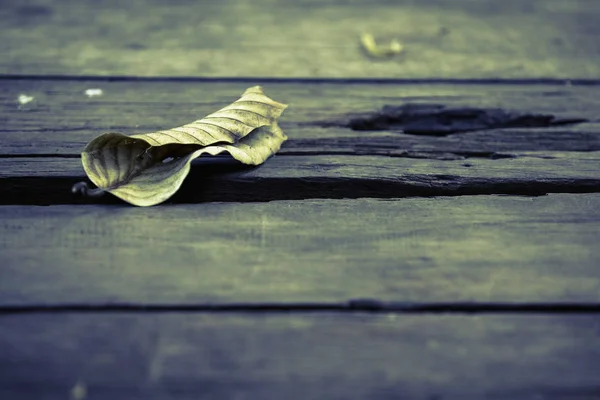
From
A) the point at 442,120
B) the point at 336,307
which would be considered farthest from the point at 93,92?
the point at 336,307

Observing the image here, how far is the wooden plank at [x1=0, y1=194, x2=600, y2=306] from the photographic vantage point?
801mm

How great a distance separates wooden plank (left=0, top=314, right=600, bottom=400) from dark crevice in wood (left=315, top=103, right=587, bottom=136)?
0.62m

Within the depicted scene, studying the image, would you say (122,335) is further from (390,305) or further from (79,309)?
(390,305)

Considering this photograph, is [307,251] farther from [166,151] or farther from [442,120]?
[442,120]

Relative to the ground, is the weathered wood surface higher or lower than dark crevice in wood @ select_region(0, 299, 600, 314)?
higher

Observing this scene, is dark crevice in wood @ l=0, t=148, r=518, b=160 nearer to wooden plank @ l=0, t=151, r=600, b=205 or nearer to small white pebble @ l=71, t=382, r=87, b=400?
wooden plank @ l=0, t=151, r=600, b=205

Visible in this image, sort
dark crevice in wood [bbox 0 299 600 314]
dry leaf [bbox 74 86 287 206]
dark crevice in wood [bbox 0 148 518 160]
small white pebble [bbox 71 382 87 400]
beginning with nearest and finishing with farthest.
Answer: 1. small white pebble [bbox 71 382 87 400]
2. dark crevice in wood [bbox 0 299 600 314]
3. dry leaf [bbox 74 86 287 206]
4. dark crevice in wood [bbox 0 148 518 160]

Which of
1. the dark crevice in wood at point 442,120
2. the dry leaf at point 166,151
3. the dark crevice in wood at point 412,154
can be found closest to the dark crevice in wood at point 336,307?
the dry leaf at point 166,151

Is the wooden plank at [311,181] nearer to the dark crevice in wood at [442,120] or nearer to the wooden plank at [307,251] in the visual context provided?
the wooden plank at [307,251]

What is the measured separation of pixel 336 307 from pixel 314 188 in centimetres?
32

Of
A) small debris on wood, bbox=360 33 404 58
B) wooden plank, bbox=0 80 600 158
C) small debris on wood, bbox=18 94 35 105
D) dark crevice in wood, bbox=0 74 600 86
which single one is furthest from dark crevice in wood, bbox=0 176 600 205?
small debris on wood, bbox=360 33 404 58

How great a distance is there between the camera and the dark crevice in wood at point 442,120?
132 centimetres

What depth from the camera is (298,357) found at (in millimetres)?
705

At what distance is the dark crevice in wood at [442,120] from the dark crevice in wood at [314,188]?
0.86 ft
